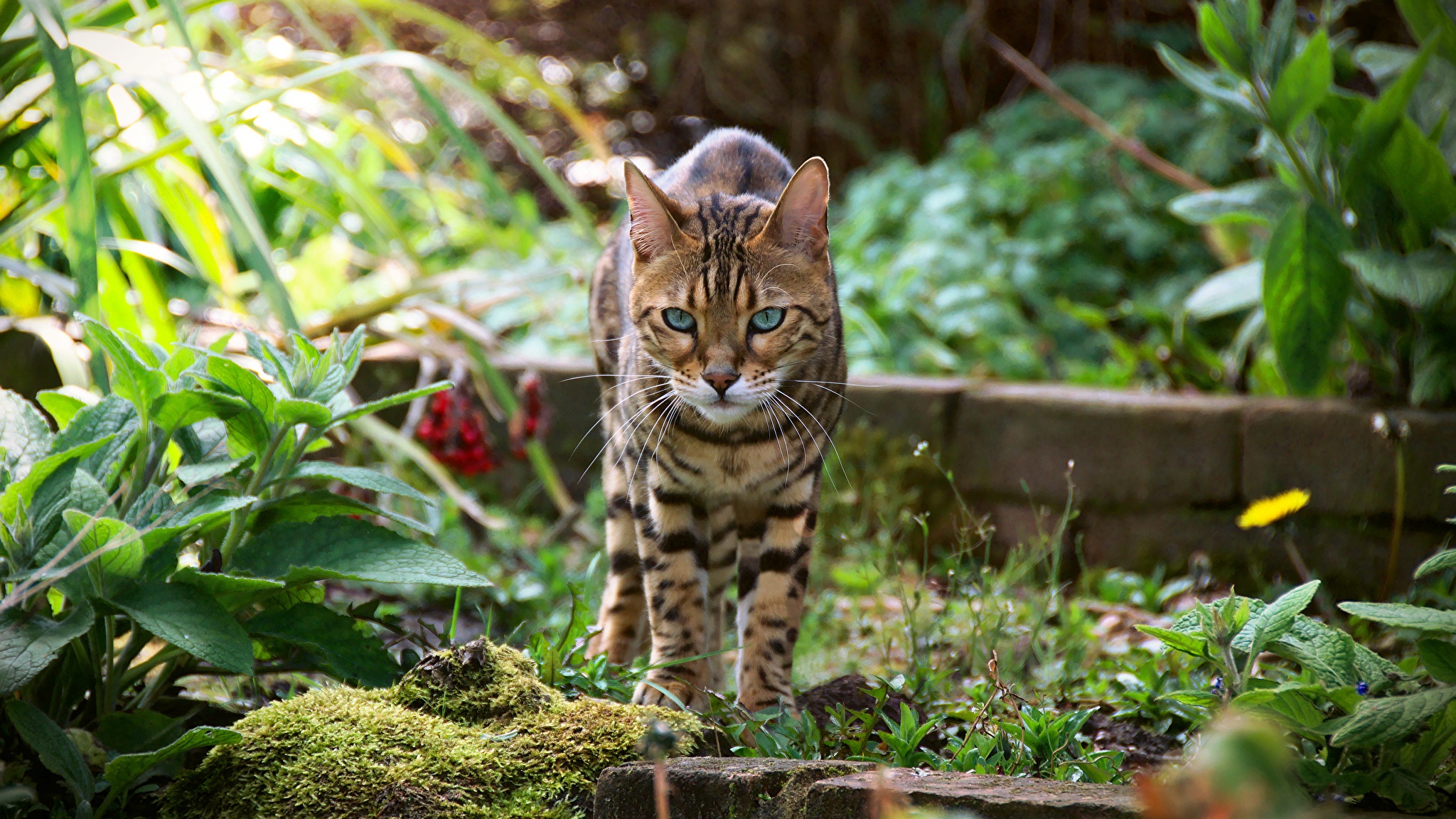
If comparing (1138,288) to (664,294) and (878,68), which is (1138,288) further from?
(664,294)

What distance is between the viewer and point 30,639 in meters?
1.71

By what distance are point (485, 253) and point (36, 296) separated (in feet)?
9.94

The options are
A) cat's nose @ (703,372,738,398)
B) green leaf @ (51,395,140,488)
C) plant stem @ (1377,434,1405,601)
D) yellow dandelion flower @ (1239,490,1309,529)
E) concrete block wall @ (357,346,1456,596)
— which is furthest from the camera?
concrete block wall @ (357,346,1456,596)

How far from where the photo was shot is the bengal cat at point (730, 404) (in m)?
2.32

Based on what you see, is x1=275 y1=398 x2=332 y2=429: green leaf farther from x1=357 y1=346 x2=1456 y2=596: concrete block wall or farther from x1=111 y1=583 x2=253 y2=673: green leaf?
x1=357 y1=346 x2=1456 y2=596: concrete block wall

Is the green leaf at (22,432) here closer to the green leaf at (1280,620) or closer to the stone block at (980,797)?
the stone block at (980,797)

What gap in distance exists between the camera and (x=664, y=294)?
2389mm

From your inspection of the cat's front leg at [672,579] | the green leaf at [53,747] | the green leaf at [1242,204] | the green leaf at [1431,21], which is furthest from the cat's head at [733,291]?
the green leaf at [1431,21]

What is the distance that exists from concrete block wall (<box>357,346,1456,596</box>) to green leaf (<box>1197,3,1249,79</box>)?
1.05 meters

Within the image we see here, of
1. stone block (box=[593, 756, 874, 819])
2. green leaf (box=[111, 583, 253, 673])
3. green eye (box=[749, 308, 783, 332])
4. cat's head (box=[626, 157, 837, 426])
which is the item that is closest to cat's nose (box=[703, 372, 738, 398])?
cat's head (box=[626, 157, 837, 426])

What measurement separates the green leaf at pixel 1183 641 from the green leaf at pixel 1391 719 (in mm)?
231

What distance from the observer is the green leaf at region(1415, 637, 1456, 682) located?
5.28 ft

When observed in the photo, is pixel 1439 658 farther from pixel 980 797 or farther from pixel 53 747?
pixel 53 747

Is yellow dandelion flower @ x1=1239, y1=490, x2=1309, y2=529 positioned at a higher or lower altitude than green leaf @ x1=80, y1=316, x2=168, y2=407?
lower
